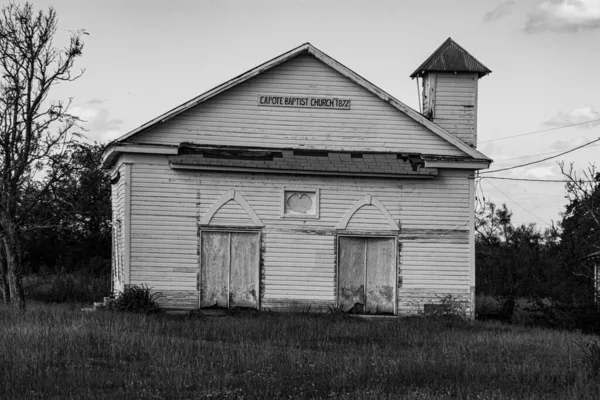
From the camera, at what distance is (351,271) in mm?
23297

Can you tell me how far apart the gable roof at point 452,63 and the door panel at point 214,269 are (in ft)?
24.4

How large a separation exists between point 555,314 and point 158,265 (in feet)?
33.1

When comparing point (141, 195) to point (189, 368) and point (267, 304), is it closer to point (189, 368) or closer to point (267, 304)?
point (267, 304)

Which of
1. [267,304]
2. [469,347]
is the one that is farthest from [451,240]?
[469,347]

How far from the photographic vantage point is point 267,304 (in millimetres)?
22688

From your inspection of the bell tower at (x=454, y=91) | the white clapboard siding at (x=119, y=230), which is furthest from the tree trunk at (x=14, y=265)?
the bell tower at (x=454, y=91)

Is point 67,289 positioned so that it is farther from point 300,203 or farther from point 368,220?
point 368,220

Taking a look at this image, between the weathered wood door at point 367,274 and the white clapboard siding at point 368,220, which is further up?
the white clapboard siding at point 368,220

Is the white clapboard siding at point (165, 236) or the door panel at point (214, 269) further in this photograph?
the door panel at point (214, 269)

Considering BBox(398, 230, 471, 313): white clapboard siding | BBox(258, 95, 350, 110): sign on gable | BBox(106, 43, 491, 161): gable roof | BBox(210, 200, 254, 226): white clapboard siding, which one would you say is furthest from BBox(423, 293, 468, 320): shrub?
BBox(258, 95, 350, 110): sign on gable

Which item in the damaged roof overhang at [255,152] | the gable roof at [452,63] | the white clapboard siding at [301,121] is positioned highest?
the gable roof at [452,63]

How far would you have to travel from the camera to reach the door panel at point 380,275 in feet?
76.2

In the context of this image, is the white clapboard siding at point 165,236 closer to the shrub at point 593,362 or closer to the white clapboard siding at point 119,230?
the white clapboard siding at point 119,230

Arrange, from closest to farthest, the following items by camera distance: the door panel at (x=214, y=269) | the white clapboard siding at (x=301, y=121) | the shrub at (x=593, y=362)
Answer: the shrub at (x=593, y=362) < the door panel at (x=214, y=269) < the white clapboard siding at (x=301, y=121)
